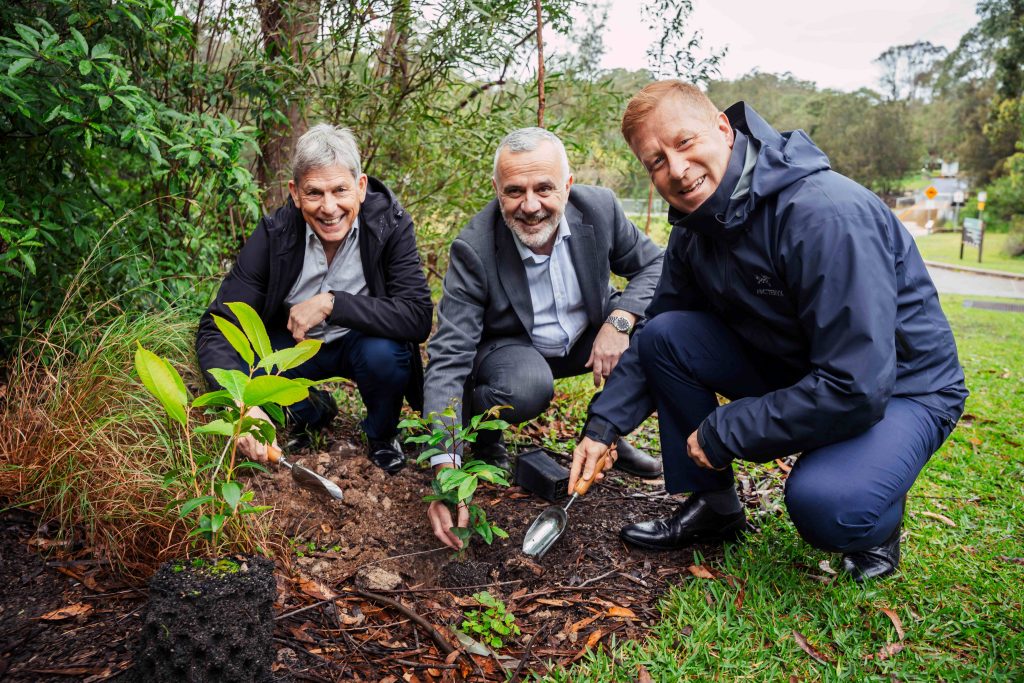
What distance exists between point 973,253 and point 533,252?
2849 centimetres

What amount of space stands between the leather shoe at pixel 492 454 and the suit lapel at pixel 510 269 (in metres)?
0.60

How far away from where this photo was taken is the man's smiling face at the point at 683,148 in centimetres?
213

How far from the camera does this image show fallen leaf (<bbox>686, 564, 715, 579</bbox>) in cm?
236

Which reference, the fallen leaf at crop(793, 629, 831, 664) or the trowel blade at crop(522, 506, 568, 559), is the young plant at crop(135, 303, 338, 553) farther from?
the fallen leaf at crop(793, 629, 831, 664)

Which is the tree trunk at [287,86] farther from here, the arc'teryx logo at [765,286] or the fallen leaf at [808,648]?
the fallen leaf at [808,648]

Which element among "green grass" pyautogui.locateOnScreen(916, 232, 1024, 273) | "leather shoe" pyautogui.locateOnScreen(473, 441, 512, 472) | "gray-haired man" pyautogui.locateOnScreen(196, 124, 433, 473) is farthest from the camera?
"green grass" pyautogui.locateOnScreen(916, 232, 1024, 273)

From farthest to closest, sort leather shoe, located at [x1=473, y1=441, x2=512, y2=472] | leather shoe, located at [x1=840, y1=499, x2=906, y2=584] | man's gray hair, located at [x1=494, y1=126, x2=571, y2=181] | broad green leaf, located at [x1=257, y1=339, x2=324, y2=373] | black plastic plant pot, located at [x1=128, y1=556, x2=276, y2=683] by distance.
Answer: leather shoe, located at [x1=473, y1=441, x2=512, y2=472] → man's gray hair, located at [x1=494, y1=126, x2=571, y2=181] → leather shoe, located at [x1=840, y1=499, x2=906, y2=584] → broad green leaf, located at [x1=257, y1=339, x2=324, y2=373] → black plastic plant pot, located at [x1=128, y1=556, x2=276, y2=683]

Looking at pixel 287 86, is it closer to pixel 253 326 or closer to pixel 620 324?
pixel 620 324

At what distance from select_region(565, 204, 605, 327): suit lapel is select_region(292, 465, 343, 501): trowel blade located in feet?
4.23

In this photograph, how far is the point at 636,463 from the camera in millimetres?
3158

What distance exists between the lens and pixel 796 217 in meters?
2.02

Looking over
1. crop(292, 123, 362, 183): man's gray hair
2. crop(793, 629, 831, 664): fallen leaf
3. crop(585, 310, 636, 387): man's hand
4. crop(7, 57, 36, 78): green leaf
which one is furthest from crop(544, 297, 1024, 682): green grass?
crop(7, 57, 36, 78): green leaf

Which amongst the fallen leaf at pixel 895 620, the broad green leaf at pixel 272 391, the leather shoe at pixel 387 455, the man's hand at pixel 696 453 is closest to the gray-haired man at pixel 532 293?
the leather shoe at pixel 387 455

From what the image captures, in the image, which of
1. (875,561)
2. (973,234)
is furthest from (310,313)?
(973,234)
